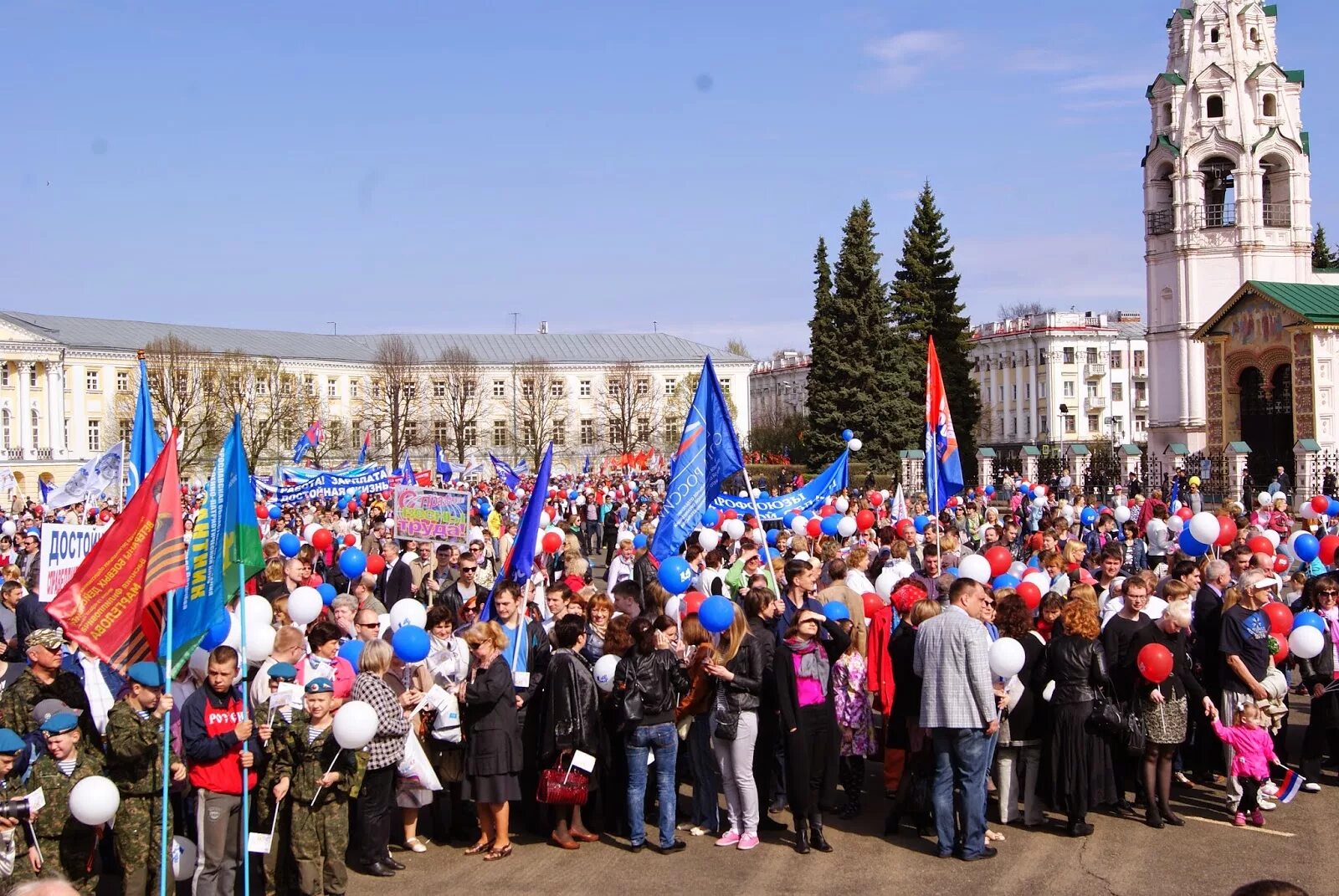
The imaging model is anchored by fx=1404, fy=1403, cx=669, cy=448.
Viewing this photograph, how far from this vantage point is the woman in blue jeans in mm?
8680

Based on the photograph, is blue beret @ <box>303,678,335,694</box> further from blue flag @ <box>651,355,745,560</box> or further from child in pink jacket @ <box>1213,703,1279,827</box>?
child in pink jacket @ <box>1213,703,1279,827</box>

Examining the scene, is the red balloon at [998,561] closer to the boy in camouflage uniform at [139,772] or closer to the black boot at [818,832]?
the black boot at [818,832]

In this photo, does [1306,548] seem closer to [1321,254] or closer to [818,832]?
[818,832]

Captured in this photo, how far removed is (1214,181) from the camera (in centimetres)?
4681

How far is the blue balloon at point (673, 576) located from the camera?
36.6ft

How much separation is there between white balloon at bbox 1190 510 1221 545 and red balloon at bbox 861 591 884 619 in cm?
488

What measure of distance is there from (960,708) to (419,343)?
341 ft

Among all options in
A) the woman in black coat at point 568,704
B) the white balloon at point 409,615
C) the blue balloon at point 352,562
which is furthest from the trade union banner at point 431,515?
the woman in black coat at point 568,704

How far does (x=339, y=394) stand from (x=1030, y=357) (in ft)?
163

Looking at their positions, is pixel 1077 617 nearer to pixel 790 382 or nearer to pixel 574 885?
pixel 574 885

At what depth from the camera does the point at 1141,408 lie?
9675 cm

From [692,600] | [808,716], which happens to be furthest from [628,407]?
[808,716]

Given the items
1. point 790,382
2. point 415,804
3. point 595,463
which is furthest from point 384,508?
point 790,382

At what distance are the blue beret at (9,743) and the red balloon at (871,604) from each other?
5.80 m
